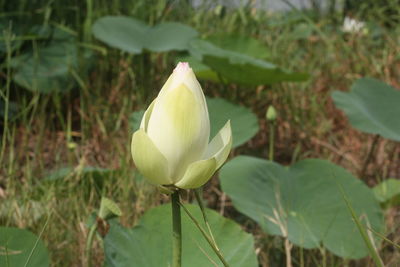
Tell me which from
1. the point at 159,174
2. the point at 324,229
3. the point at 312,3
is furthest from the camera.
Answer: the point at 312,3

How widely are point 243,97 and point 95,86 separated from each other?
0.47 meters

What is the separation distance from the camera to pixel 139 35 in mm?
2221

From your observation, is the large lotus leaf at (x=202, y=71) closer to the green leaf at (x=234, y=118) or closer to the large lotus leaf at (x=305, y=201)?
the green leaf at (x=234, y=118)

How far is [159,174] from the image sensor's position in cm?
67

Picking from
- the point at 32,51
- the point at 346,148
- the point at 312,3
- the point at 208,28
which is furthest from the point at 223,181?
the point at 312,3

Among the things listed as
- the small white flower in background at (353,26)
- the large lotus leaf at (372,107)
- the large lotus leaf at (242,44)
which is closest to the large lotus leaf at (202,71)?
the large lotus leaf at (242,44)

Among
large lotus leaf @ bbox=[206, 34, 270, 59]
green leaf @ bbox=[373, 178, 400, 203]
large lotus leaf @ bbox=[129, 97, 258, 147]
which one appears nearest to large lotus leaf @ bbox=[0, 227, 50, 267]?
large lotus leaf @ bbox=[129, 97, 258, 147]

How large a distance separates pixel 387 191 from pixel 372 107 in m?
0.26

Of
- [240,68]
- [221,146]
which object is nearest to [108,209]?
[221,146]

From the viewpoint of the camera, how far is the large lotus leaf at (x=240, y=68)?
1769 mm

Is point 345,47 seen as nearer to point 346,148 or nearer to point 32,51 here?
point 346,148

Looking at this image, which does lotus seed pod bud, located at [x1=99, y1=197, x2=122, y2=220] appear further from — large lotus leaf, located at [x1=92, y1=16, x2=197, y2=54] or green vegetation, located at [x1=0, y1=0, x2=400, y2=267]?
large lotus leaf, located at [x1=92, y1=16, x2=197, y2=54]

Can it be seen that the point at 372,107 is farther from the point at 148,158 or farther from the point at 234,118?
the point at 148,158

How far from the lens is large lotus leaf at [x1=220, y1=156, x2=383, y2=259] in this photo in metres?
1.28
